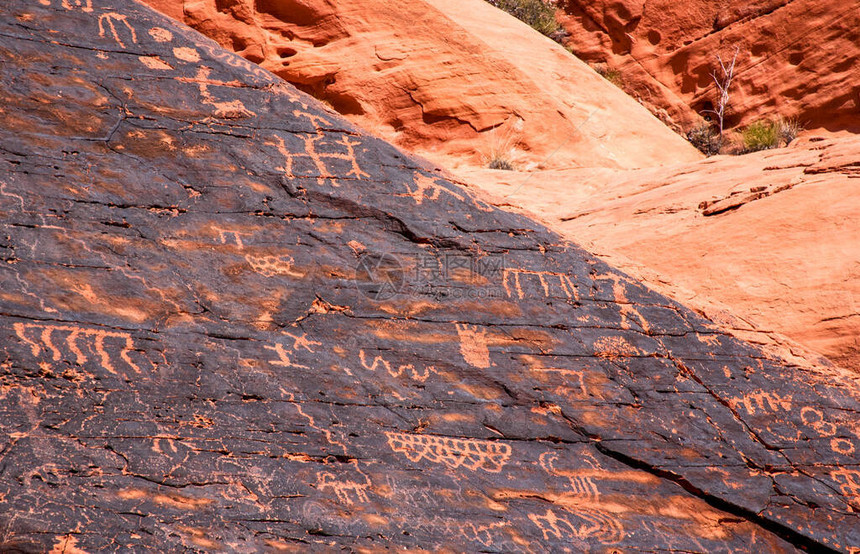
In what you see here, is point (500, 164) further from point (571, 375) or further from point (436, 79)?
point (571, 375)

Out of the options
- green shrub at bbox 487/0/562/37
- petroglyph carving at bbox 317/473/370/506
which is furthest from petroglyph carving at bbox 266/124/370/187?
green shrub at bbox 487/0/562/37

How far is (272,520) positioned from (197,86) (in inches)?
83.6

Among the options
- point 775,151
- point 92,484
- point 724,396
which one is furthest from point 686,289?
point 92,484

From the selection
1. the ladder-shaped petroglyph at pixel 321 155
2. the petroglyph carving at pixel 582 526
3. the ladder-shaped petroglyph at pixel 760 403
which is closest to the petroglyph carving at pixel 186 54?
the ladder-shaped petroglyph at pixel 321 155

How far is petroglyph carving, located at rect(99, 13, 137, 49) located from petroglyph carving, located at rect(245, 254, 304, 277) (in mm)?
1347

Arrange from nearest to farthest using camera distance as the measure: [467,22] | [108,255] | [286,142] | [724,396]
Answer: [108,255], [724,396], [286,142], [467,22]

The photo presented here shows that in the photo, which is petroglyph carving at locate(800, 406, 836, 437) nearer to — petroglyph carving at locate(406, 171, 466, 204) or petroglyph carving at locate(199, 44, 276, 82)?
petroglyph carving at locate(406, 171, 466, 204)

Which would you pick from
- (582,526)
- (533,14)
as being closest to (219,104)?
(582,526)

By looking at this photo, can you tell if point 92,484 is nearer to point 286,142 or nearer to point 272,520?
point 272,520

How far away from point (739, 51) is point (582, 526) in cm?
895

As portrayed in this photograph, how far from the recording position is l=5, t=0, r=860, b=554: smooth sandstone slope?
237cm

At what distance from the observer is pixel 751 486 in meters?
2.69

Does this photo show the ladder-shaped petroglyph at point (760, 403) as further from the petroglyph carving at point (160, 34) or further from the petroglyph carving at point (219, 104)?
the petroglyph carving at point (160, 34)

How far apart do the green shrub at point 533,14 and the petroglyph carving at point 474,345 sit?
8.47 m
